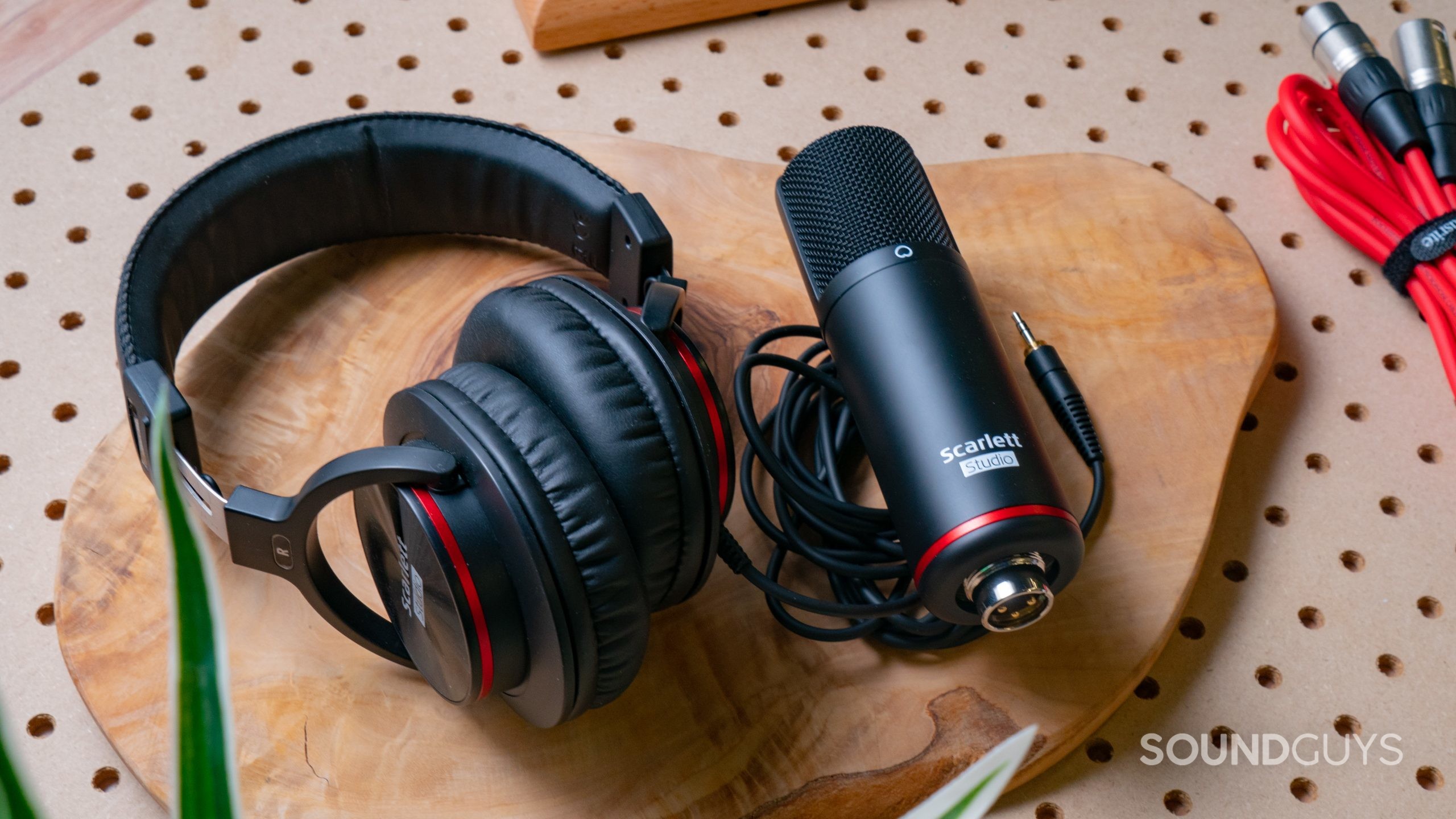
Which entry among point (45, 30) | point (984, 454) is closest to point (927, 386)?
point (984, 454)

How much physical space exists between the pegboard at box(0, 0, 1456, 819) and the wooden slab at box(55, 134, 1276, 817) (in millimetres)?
49

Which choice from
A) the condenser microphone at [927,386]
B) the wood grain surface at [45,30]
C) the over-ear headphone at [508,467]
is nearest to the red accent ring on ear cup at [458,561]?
the over-ear headphone at [508,467]

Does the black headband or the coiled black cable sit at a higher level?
the black headband

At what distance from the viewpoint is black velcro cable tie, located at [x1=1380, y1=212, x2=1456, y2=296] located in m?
0.84

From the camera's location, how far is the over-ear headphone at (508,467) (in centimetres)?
57

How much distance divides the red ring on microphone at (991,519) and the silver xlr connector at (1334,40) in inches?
22.2

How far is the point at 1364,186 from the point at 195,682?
94 centimetres

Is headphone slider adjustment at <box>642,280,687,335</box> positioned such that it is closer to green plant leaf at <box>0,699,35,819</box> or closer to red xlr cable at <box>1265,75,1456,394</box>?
green plant leaf at <box>0,699,35,819</box>

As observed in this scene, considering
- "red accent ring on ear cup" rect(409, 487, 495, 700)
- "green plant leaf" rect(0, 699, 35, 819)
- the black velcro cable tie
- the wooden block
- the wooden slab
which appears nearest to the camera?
"green plant leaf" rect(0, 699, 35, 819)

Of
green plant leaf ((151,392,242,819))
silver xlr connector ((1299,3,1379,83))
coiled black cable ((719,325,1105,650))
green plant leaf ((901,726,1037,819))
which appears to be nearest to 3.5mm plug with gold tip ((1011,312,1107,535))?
coiled black cable ((719,325,1105,650))

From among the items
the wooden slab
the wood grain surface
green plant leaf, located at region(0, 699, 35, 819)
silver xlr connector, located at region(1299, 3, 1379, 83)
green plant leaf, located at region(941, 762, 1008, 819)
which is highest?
the wood grain surface

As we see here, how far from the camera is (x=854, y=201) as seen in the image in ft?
2.39

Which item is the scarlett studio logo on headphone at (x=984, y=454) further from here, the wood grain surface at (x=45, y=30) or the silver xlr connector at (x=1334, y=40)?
the wood grain surface at (x=45, y=30)

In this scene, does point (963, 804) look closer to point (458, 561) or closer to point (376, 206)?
point (458, 561)
